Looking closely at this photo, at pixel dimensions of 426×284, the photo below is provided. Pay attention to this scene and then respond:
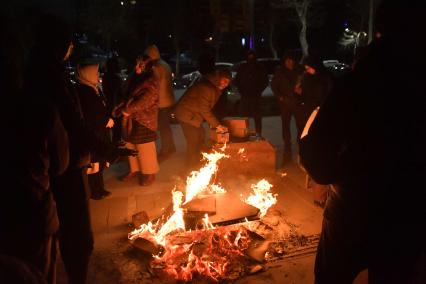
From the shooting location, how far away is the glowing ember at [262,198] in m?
5.30

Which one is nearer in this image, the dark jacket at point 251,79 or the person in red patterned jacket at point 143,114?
the person in red patterned jacket at point 143,114

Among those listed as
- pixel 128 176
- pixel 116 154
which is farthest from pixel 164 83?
pixel 116 154

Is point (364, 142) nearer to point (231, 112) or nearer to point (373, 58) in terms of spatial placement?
point (373, 58)

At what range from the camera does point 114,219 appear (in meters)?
5.34

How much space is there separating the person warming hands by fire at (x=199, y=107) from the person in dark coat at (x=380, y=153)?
4.61 meters

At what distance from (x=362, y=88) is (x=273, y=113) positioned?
11.9 meters

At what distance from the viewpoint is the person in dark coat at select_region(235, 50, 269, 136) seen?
8875mm

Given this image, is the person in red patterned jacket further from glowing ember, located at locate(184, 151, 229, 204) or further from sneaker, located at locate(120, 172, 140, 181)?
glowing ember, located at locate(184, 151, 229, 204)

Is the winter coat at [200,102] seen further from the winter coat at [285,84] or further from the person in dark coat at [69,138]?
the person in dark coat at [69,138]

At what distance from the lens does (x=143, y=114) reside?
6.21 metres

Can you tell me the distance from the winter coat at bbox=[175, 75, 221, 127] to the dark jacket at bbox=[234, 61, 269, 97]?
225 centimetres

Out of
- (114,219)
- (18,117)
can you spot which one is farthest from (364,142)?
(114,219)

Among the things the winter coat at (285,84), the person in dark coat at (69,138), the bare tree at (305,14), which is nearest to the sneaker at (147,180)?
the winter coat at (285,84)

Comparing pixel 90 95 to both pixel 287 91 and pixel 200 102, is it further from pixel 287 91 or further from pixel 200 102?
pixel 287 91
